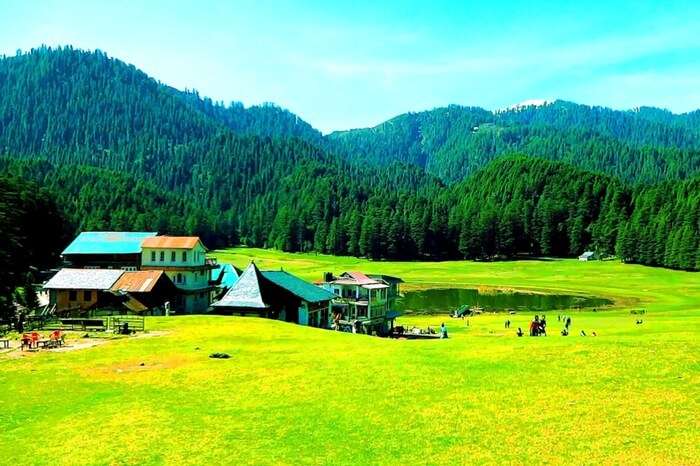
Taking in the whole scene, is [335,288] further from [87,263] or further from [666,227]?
[666,227]

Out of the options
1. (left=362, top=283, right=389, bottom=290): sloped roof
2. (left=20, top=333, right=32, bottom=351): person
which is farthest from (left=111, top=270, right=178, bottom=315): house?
(left=362, top=283, right=389, bottom=290): sloped roof

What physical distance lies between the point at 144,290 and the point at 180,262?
1085cm

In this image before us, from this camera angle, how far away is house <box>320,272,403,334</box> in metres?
79.4

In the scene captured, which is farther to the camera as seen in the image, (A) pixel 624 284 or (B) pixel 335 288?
(A) pixel 624 284

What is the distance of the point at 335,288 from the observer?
83.0 m

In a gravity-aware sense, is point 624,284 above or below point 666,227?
below

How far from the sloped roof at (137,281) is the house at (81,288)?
0.73 m

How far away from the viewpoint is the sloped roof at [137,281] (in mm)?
68750

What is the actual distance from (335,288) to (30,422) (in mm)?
58815

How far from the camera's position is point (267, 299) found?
218 ft

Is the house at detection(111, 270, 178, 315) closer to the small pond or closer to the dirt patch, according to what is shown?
the dirt patch

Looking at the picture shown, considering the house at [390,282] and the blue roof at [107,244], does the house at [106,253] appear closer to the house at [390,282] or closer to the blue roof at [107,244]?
the blue roof at [107,244]

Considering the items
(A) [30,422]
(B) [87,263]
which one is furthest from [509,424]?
(B) [87,263]

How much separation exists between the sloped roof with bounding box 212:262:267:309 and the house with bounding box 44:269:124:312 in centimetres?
1279
